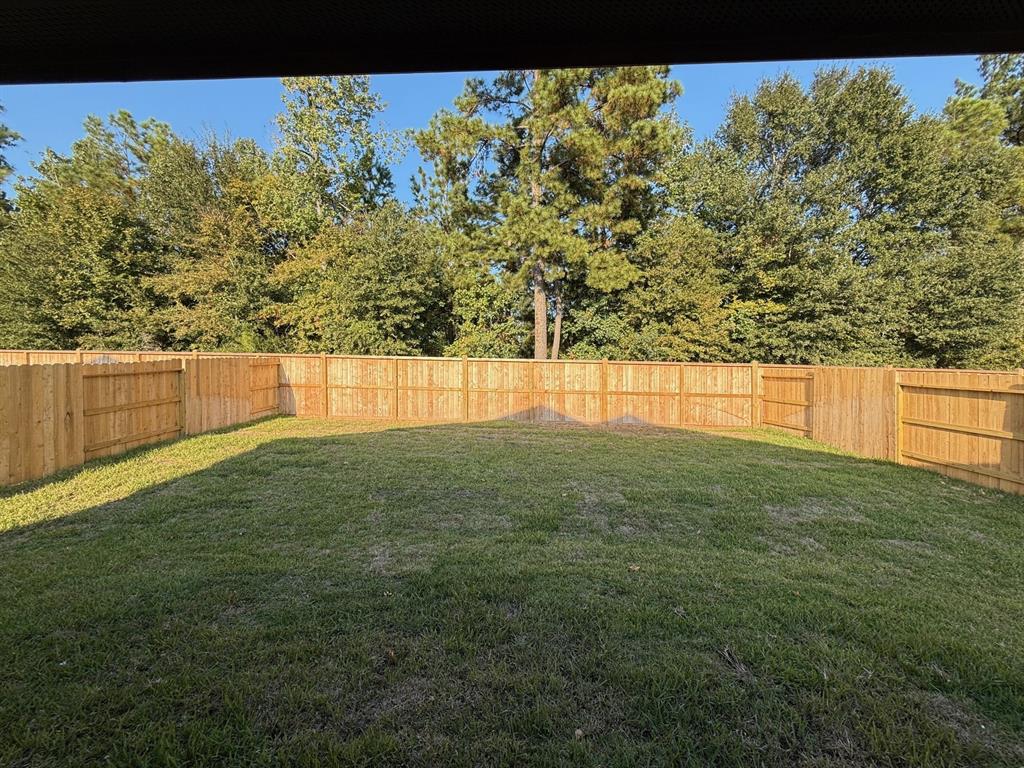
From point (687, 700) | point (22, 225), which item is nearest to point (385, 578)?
point (687, 700)

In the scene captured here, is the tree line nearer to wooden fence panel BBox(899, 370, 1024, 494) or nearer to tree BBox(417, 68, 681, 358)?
tree BBox(417, 68, 681, 358)

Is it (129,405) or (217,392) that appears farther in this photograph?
(217,392)

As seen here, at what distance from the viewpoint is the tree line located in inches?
614

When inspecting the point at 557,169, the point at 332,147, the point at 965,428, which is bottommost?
the point at 965,428

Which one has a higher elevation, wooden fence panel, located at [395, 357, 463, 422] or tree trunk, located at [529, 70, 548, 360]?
tree trunk, located at [529, 70, 548, 360]

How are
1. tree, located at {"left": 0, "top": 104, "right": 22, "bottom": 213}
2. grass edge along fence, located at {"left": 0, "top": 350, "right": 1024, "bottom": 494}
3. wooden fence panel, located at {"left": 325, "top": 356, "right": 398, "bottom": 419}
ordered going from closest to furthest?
grass edge along fence, located at {"left": 0, "top": 350, "right": 1024, "bottom": 494} → wooden fence panel, located at {"left": 325, "top": 356, "right": 398, "bottom": 419} → tree, located at {"left": 0, "top": 104, "right": 22, "bottom": 213}

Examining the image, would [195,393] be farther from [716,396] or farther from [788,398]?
[788,398]

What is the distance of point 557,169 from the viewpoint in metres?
15.8

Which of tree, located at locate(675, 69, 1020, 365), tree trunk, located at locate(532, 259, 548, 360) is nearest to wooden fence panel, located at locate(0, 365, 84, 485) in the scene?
tree trunk, located at locate(532, 259, 548, 360)

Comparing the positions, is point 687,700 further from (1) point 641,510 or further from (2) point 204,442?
(2) point 204,442

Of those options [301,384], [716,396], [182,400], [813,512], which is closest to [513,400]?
[716,396]

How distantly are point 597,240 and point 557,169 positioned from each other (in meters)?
2.64

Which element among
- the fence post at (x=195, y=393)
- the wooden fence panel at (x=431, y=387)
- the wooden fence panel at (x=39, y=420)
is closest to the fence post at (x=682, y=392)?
the wooden fence panel at (x=431, y=387)

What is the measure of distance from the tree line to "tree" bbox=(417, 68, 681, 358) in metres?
0.07
